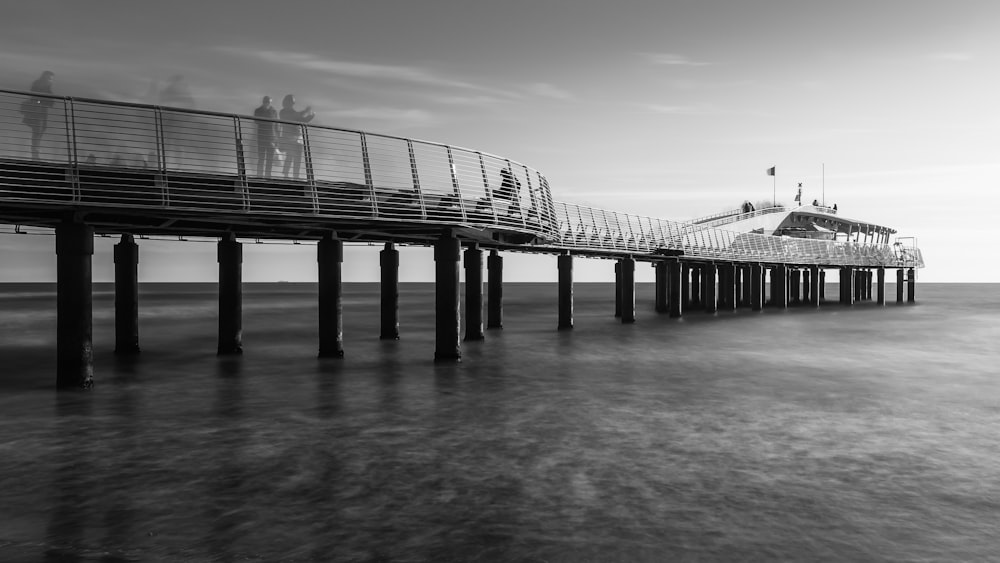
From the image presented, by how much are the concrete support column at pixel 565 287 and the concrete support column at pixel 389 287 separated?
8.14 metres

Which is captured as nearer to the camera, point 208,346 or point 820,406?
point 820,406

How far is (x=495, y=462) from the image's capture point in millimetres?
10484

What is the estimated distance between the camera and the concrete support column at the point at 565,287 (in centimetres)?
3322

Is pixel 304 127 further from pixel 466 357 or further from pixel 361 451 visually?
pixel 466 357

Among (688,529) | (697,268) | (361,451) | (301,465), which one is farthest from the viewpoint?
(697,268)

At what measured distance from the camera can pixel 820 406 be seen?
1575 cm

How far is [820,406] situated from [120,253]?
19.2m

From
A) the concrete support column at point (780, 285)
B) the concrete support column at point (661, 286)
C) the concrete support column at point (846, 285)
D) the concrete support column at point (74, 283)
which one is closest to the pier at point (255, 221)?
the concrete support column at point (74, 283)

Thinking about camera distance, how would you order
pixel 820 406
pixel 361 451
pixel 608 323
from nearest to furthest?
pixel 361 451, pixel 820 406, pixel 608 323

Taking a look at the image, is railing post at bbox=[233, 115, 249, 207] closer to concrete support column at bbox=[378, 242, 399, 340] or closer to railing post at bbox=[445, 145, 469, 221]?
railing post at bbox=[445, 145, 469, 221]

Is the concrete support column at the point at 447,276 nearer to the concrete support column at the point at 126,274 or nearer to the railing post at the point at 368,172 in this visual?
the railing post at the point at 368,172

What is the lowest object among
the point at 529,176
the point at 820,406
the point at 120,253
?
the point at 820,406

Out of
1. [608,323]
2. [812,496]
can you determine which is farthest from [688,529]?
[608,323]

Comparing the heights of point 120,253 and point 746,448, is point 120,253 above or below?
above
